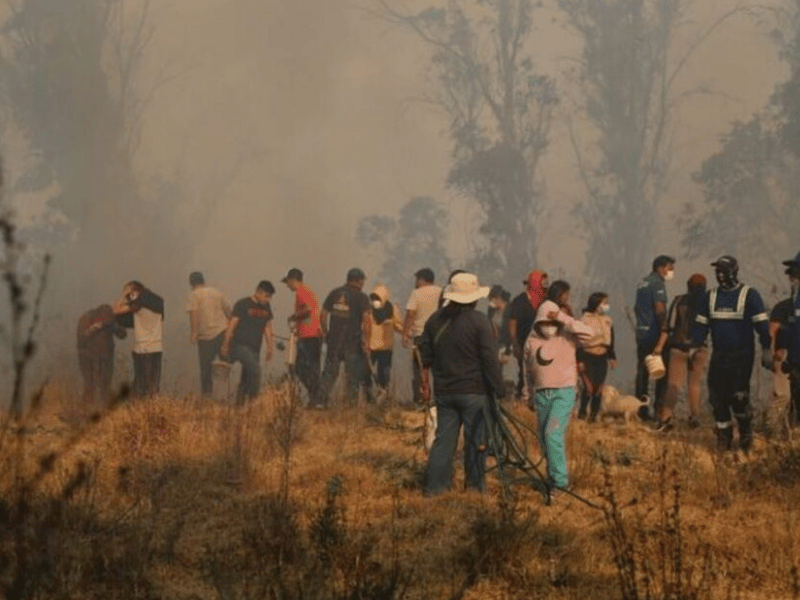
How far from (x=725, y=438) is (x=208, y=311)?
7.09m

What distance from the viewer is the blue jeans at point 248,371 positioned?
55.4ft

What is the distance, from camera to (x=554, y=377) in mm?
10594

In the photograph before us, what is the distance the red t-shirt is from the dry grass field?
2505mm

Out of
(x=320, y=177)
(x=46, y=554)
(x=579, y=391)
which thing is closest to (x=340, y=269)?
(x=320, y=177)

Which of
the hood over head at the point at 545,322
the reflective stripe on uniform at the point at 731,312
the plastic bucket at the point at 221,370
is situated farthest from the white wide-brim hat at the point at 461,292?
the plastic bucket at the point at 221,370

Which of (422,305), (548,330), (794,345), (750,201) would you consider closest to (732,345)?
(794,345)

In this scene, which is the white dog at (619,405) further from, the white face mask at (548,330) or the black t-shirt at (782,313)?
the white face mask at (548,330)

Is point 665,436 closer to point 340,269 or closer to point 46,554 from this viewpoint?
point 46,554

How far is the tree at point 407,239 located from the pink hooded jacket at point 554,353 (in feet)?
144

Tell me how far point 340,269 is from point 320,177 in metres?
6.46

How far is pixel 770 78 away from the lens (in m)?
62.8

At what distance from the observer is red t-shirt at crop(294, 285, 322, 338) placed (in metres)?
16.6

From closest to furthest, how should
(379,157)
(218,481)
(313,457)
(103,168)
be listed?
(218,481) → (313,457) → (103,168) → (379,157)

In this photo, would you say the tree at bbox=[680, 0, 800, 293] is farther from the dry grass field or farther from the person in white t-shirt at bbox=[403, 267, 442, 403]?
the dry grass field
